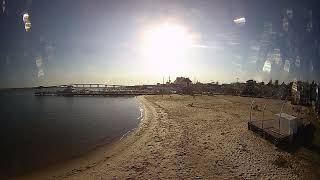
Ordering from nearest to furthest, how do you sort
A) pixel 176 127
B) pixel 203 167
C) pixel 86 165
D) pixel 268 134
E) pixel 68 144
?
pixel 203 167, pixel 86 165, pixel 268 134, pixel 68 144, pixel 176 127

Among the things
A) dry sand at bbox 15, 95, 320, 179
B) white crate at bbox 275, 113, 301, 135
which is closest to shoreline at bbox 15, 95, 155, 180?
dry sand at bbox 15, 95, 320, 179

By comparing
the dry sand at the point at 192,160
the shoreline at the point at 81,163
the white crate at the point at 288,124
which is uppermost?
the white crate at the point at 288,124

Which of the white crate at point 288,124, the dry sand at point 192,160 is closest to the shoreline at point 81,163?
the dry sand at point 192,160

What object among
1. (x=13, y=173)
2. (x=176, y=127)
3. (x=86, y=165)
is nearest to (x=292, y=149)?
(x=176, y=127)

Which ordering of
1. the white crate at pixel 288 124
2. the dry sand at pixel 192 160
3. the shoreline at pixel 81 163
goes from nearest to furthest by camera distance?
the dry sand at pixel 192 160 → the shoreline at pixel 81 163 → the white crate at pixel 288 124

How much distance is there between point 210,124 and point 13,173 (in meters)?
23.0

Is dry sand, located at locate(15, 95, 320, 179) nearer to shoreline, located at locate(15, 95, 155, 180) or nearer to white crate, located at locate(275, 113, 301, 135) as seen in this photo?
shoreline, located at locate(15, 95, 155, 180)

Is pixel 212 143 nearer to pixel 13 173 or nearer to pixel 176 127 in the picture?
pixel 176 127

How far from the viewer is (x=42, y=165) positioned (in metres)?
19.6

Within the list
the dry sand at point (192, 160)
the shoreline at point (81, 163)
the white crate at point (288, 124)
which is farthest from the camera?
the white crate at point (288, 124)

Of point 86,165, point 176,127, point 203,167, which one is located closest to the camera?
point 203,167

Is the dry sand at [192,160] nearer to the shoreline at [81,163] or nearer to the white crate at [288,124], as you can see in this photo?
the shoreline at [81,163]

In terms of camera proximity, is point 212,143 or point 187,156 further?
point 212,143

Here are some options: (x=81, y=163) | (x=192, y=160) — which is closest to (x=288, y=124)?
(x=192, y=160)
